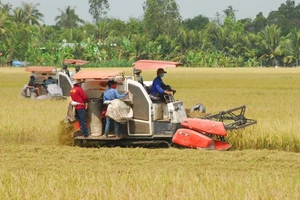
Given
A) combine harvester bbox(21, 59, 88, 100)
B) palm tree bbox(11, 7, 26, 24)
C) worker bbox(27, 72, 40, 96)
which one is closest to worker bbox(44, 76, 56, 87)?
combine harvester bbox(21, 59, 88, 100)

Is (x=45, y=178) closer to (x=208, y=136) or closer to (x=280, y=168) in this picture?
(x=280, y=168)

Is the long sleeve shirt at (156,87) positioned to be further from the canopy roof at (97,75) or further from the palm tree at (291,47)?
the palm tree at (291,47)

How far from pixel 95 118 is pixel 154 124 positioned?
1150mm

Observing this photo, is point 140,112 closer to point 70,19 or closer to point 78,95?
point 78,95

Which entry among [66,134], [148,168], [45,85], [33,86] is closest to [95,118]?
[66,134]

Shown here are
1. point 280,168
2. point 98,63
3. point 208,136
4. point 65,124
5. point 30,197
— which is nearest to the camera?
point 30,197

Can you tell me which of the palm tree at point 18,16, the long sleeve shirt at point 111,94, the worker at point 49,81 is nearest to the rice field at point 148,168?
the long sleeve shirt at point 111,94

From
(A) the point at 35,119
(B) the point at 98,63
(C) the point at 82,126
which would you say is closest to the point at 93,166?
(C) the point at 82,126

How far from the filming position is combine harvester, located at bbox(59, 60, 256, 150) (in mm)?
12383

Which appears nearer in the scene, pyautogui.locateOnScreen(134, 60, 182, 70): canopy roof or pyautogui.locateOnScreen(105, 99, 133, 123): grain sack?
pyautogui.locateOnScreen(105, 99, 133, 123): grain sack

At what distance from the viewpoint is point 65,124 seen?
1388 centimetres

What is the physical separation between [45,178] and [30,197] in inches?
51.4

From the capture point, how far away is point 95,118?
43.4 feet

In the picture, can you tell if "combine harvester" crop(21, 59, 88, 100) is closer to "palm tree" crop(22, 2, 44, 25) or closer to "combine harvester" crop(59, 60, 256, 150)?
"combine harvester" crop(59, 60, 256, 150)
